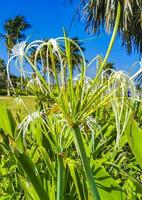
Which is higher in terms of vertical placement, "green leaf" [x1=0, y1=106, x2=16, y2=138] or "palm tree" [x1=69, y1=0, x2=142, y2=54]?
"palm tree" [x1=69, y1=0, x2=142, y2=54]

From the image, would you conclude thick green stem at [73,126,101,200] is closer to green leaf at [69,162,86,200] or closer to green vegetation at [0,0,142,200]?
green vegetation at [0,0,142,200]

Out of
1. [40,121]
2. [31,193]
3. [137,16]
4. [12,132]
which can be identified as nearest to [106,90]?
[40,121]

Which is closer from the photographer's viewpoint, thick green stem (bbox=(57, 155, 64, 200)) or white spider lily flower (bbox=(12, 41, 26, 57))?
white spider lily flower (bbox=(12, 41, 26, 57))

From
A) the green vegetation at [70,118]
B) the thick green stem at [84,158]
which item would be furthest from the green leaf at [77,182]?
the thick green stem at [84,158]

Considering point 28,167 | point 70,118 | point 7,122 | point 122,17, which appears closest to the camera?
point 70,118

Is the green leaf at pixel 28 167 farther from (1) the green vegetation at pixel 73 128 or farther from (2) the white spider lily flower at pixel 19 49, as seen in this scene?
(2) the white spider lily flower at pixel 19 49

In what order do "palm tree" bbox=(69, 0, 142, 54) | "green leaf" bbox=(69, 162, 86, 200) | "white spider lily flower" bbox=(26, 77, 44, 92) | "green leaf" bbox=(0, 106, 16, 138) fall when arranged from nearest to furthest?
1. "white spider lily flower" bbox=(26, 77, 44, 92)
2. "green leaf" bbox=(69, 162, 86, 200)
3. "green leaf" bbox=(0, 106, 16, 138)
4. "palm tree" bbox=(69, 0, 142, 54)

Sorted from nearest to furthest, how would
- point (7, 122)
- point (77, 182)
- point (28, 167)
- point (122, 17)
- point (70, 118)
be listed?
1. point (70, 118)
2. point (28, 167)
3. point (77, 182)
4. point (7, 122)
5. point (122, 17)

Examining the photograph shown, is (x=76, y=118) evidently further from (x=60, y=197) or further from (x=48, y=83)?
(x=60, y=197)

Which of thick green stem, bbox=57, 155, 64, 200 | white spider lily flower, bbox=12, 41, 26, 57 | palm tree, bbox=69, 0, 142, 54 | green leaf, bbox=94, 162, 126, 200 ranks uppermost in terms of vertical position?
palm tree, bbox=69, 0, 142, 54

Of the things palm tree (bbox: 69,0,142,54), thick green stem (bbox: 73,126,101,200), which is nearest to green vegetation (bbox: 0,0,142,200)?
thick green stem (bbox: 73,126,101,200)

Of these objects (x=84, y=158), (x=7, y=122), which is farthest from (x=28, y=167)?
(x=7, y=122)

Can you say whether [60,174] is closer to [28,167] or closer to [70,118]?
[28,167]

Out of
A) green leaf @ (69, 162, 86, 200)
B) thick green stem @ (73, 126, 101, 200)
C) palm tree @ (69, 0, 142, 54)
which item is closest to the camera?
thick green stem @ (73, 126, 101, 200)
